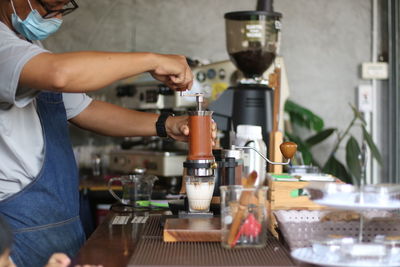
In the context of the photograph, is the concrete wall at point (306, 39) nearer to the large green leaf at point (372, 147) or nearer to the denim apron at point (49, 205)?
the large green leaf at point (372, 147)

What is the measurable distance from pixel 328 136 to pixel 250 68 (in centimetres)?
157

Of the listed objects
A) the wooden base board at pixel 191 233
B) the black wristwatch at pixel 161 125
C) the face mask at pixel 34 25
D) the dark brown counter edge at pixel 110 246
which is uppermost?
the face mask at pixel 34 25

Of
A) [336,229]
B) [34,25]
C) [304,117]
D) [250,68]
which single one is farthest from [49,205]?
[304,117]

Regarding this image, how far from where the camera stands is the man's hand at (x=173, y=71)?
1.94 meters

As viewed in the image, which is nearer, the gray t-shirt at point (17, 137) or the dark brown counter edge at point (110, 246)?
the dark brown counter edge at point (110, 246)

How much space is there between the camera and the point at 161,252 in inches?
64.9

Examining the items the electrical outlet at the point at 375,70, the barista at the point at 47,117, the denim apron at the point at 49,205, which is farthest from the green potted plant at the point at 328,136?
the denim apron at the point at 49,205

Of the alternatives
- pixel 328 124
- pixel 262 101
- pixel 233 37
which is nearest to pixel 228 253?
pixel 262 101

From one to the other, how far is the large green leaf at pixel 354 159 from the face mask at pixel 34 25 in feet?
9.32

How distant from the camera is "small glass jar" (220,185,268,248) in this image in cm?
166

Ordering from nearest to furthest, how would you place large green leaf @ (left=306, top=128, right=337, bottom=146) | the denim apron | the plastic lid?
1. the denim apron
2. the plastic lid
3. large green leaf @ (left=306, top=128, right=337, bottom=146)

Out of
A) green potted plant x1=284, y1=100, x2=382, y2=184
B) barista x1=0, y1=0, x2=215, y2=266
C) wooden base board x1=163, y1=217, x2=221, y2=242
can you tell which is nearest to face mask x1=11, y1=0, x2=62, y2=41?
barista x1=0, y1=0, x2=215, y2=266

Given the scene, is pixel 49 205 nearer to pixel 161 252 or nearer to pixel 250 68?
pixel 161 252

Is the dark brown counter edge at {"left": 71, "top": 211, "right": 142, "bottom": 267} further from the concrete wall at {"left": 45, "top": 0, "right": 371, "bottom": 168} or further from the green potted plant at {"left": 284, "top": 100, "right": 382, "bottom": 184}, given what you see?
the concrete wall at {"left": 45, "top": 0, "right": 371, "bottom": 168}
